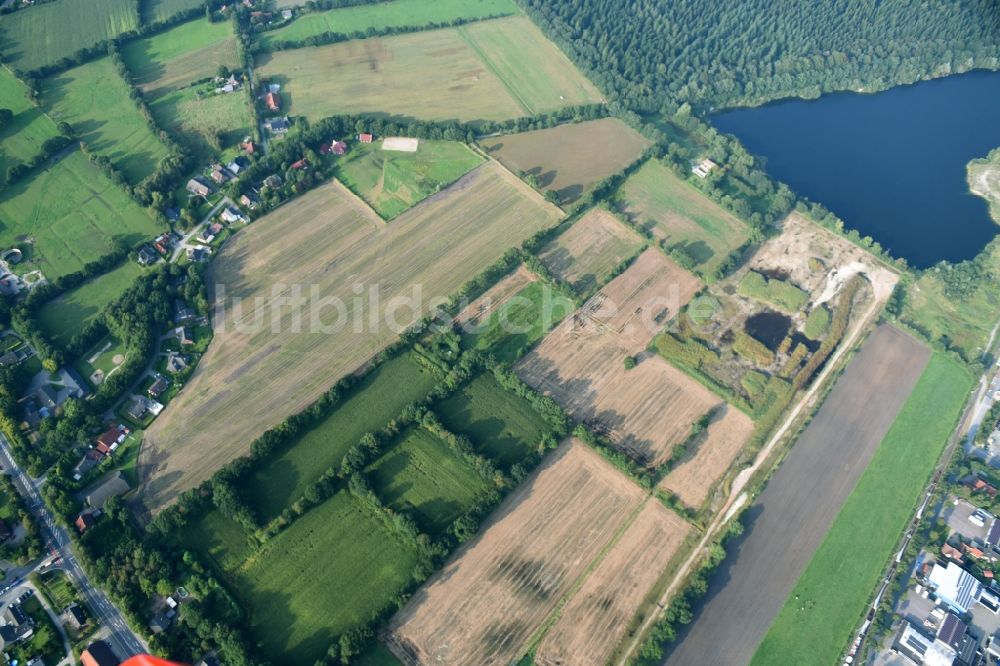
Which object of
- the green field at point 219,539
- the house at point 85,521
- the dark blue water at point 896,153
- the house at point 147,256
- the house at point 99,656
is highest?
the dark blue water at point 896,153

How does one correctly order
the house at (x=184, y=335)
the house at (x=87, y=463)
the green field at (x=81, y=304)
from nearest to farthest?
the house at (x=87, y=463) → the house at (x=184, y=335) → the green field at (x=81, y=304)

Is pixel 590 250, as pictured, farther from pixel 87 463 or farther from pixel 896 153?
pixel 87 463

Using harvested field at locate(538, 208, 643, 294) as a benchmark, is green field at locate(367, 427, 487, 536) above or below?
below

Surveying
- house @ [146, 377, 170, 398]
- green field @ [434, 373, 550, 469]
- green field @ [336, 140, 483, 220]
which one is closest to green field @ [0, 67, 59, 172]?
green field @ [336, 140, 483, 220]

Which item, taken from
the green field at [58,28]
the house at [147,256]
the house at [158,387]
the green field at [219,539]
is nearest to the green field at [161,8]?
the green field at [58,28]

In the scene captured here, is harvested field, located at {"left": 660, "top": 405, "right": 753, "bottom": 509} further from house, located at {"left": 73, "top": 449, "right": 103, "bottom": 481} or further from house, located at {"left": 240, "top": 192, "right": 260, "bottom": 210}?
house, located at {"left": 240, "top": 192, "right": 260, "bottom": 210}

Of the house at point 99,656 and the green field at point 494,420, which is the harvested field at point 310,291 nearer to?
the green field at point 494,420

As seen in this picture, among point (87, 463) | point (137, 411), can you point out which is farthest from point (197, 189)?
point (87, 463)
